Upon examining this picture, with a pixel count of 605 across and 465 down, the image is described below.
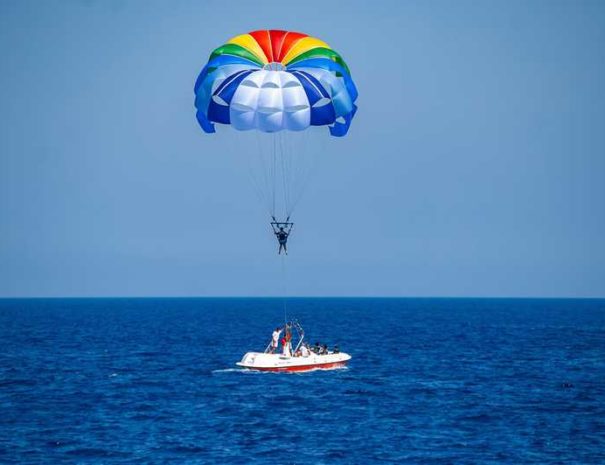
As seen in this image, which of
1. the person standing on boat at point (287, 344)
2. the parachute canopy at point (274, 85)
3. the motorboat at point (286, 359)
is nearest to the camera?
the parachute canopy at point (274, 85)

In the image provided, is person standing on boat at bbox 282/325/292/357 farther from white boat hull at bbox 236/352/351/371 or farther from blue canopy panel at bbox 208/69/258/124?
blue canopy panel at bbox 208/69/258/124

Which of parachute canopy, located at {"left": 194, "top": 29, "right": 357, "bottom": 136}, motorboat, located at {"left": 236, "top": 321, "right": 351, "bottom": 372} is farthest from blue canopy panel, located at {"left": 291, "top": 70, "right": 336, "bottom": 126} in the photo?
motorboat, located at {"left": 236, "top": 321, "right": 351, "bottom": 372}

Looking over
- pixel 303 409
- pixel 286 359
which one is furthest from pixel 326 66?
pixel 303 409

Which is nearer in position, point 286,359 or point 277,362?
point 277,362

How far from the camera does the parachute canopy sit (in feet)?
169

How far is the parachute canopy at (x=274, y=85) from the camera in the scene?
51.7 metres

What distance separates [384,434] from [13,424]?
57.5 ft

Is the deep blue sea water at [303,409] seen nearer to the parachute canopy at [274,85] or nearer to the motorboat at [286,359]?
the motorboat at [286,359]

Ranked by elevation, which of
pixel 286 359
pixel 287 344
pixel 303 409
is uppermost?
pixel 287 344

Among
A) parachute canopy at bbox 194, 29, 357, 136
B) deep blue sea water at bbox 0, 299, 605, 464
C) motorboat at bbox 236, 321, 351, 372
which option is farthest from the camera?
motorboat at bbox 236, 321, 351, 372

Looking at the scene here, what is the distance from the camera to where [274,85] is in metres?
52.0

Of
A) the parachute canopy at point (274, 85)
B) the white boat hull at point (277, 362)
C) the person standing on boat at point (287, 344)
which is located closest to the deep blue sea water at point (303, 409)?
the white boat hull at point (277, 362)

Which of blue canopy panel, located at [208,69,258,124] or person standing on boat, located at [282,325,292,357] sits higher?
blue canopy panel, located at [208,69,258,124]

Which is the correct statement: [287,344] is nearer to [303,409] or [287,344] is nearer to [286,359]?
[286,359]
